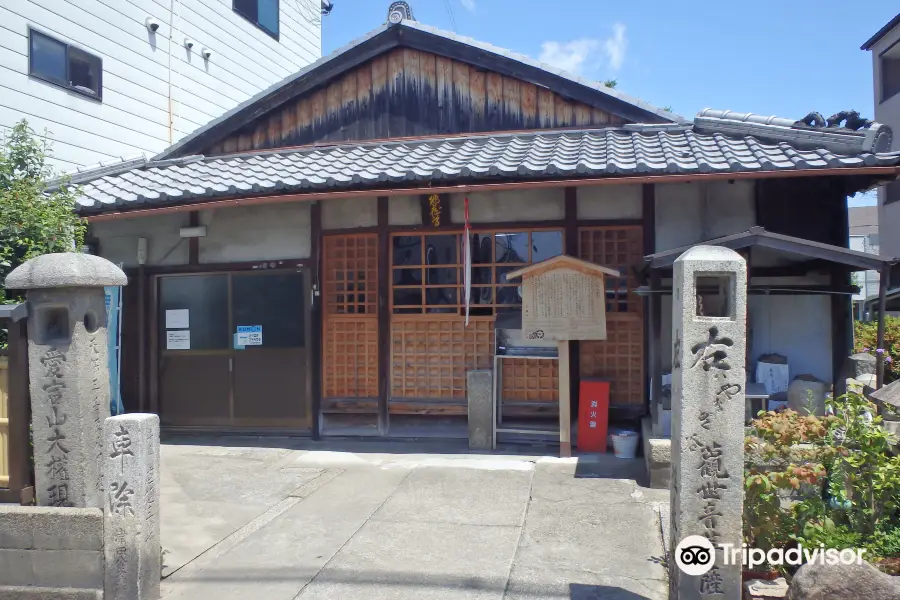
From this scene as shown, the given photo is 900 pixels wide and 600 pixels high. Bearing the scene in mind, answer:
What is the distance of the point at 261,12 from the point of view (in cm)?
1805

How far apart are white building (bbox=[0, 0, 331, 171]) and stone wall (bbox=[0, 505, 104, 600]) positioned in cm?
901

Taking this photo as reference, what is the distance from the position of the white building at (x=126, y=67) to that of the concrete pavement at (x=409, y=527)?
7.69 metres

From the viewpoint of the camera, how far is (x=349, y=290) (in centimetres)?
968

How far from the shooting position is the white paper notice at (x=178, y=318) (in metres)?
10.2

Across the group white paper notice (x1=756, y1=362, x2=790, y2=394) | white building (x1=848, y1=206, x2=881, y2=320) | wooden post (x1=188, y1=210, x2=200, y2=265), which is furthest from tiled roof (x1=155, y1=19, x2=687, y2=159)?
white building (x1=848, y1=206, x2=881, y2=320)

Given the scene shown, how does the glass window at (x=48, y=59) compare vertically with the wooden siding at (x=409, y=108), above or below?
above

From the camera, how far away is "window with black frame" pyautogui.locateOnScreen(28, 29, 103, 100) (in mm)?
11789

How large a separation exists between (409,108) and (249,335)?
4.43m

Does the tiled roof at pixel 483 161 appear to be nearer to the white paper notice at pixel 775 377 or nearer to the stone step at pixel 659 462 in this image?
the white paper notice at pixel 775 377

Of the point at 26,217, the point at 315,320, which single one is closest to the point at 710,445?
the point at 26,217

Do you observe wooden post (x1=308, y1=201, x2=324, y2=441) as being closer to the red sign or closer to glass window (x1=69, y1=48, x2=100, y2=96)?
the red sign

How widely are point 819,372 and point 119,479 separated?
7754 millimetres

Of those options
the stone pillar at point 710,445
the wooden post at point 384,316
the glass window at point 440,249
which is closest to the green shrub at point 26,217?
the wooden post at point 384,316

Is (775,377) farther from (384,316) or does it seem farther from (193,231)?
(193,231)
